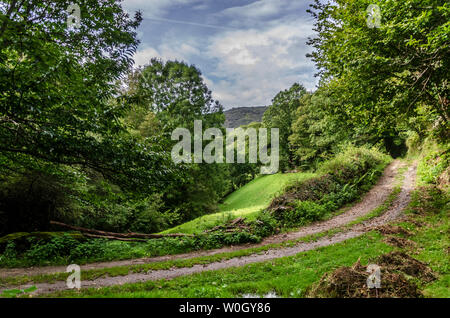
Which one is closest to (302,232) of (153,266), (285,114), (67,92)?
(153,266)

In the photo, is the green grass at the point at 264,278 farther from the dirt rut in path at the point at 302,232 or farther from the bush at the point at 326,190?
the bush at the point at 326,190

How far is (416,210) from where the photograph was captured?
10.1m

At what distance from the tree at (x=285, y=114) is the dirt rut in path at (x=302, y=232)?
21.7 metres

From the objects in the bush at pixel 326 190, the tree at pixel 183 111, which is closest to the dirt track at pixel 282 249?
the bush at pixel 326 190

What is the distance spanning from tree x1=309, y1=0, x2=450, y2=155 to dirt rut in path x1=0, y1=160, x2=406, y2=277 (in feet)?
17.5

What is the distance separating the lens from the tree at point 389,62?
5.90 m

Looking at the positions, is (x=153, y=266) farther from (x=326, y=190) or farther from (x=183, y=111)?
(x=183, y=111)

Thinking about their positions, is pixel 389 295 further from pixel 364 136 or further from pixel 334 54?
pixel 364 136

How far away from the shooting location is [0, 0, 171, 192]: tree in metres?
4.42

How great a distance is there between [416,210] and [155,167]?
1171 centimetres

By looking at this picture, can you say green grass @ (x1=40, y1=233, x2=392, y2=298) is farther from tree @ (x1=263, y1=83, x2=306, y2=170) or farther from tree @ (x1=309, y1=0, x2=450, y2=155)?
tree @ (x1=263, y1=83, x2=306, y2=170)

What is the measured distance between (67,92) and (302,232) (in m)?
10.7

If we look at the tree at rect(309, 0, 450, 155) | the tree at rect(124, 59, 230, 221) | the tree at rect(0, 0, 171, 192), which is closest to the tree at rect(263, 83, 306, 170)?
the tree at rect(124, 59, 230, 221)

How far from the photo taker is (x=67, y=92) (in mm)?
5418
